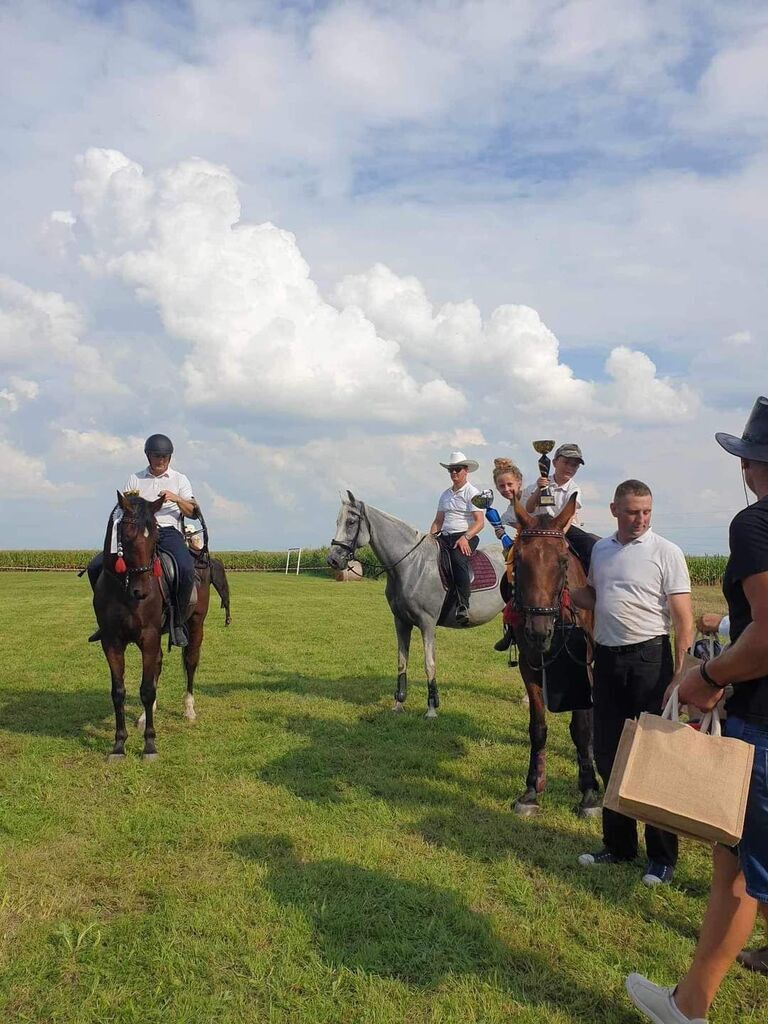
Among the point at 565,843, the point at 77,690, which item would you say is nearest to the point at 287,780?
the point at 565,843

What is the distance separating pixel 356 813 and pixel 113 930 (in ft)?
7.47

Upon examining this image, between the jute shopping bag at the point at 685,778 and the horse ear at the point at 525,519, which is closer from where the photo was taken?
the jute shopping bag at the point at 685,778

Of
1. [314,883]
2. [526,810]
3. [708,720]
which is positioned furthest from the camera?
[526,810]

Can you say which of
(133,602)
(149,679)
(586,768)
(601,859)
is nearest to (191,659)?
(149,679)

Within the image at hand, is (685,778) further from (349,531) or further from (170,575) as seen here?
(349,531)

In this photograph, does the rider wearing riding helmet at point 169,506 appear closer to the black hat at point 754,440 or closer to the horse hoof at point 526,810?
the horse hoof at point 526,810

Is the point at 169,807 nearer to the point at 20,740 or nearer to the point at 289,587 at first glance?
the point at 20,740

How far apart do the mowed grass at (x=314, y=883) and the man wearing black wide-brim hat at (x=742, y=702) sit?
2.26ft

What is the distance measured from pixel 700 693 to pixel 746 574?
54 centimetres

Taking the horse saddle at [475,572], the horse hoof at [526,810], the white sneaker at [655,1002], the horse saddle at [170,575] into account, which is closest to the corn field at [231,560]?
the horse saddle at [475,572]

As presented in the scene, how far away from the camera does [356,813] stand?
603 centimetres

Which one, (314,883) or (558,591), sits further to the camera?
(558,591)

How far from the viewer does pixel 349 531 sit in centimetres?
1059

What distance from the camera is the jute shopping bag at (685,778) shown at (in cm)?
274
